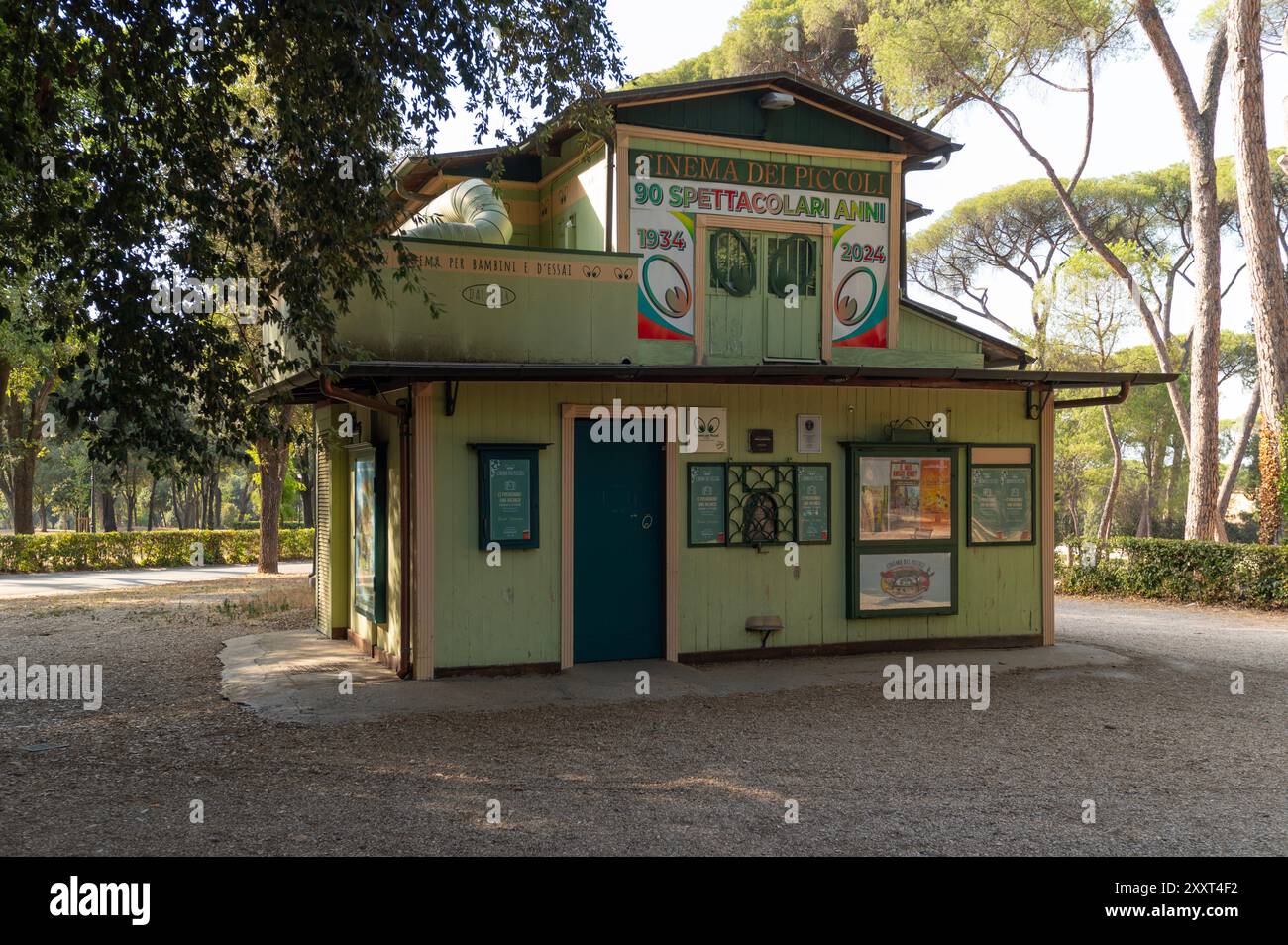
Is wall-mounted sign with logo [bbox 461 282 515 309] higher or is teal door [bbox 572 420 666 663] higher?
wall-mounted sign with logo [bbox 461 282 515 309]

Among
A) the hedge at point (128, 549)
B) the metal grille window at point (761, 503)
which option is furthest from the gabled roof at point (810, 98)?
the hedge at point (128, 549)

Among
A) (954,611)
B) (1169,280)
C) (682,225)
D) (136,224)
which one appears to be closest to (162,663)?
(136,224)

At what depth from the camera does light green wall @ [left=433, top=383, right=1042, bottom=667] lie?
30.7 ft

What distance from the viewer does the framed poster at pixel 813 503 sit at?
10570mm

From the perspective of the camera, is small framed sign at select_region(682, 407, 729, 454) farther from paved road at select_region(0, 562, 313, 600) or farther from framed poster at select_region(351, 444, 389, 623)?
paved road at select_region(0, 562, 313, 600)

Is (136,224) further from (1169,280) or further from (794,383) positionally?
(1169,280)

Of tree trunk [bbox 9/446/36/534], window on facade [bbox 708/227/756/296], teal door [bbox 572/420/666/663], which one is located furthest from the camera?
tree trunk [bbox 9/446/36/534]

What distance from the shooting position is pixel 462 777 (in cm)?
647

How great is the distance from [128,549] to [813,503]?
2384cm

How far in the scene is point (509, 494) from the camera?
9.45m

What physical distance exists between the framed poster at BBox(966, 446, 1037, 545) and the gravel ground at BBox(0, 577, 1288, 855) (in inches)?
65.1

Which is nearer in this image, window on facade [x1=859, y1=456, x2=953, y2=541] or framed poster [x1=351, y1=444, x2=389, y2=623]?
framed poster [x1=351, y1=444, x2=389, y2=623]

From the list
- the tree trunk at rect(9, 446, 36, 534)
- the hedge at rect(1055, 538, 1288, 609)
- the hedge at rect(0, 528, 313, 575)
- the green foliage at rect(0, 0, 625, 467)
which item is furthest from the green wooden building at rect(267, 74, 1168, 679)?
the tree trunk at rect(9, 446, 36, 534)

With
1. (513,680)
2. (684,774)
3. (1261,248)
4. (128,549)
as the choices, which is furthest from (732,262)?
(128,549)
